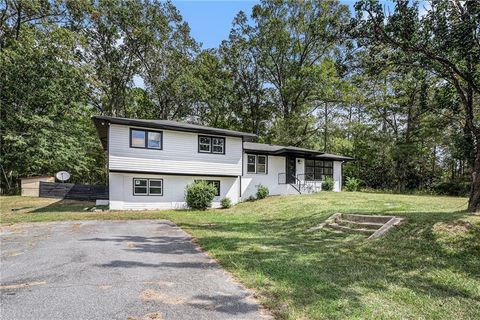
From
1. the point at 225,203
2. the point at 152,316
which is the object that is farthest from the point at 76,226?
the point at 225,203

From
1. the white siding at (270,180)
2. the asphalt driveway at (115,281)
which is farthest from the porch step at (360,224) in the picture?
the white siding at (270,180)

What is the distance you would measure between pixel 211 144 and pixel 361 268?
1337 cm

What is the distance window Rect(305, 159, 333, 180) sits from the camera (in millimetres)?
22627

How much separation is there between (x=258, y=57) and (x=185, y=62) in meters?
8.26

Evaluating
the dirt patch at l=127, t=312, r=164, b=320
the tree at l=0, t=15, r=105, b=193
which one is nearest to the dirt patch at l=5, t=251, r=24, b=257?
the dirt patch at l=127, t=312, r=164, b=320

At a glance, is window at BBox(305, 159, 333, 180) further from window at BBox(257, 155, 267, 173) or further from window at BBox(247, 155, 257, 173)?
window at BBox(247, 155, 257, 173)

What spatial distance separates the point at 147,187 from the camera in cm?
1620

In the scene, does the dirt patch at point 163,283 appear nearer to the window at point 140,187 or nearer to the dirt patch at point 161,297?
the dirt patch at point 161,297

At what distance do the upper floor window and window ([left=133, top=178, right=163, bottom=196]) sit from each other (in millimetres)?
3143

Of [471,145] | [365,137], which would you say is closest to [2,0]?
[471,145]

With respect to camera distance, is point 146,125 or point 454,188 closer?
point 146,125

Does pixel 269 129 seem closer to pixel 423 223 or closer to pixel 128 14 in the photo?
pixel 128 14

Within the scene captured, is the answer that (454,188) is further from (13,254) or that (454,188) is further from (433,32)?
(13,254)

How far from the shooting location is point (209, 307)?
3.72m
